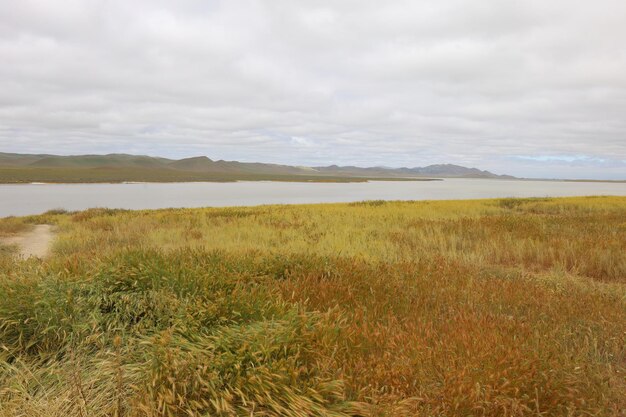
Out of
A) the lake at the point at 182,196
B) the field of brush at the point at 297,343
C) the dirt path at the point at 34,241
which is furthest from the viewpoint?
the lake at the point at 182,196

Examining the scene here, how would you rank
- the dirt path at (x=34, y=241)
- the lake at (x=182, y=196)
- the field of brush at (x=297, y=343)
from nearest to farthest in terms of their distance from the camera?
the field of brush at (x=297, y=343) < the dirt path at (x=34, y=241) < the lake at (x=182, y=196)

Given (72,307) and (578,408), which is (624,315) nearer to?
(578,408)

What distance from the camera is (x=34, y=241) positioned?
44.7 feet

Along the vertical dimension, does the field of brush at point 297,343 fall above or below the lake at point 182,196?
above

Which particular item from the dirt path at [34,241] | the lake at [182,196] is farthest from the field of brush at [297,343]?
the lake at [182,196]

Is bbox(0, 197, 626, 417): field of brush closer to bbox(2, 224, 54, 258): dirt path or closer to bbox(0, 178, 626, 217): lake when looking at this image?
bbox(2, 224, 54, 258): dirt path

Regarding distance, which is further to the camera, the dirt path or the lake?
the lake

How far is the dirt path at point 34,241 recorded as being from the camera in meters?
11.2

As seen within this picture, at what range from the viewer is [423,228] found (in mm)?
13195

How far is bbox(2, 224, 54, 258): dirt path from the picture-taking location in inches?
442

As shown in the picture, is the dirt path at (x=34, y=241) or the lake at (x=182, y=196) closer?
the dirt path at (x=34, y=241)

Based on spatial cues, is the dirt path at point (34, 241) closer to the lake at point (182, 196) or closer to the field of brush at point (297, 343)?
the field of brush at point (297, 343)

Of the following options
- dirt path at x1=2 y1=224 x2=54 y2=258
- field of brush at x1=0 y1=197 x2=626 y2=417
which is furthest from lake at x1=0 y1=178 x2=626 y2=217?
field of brush at x1=0 y1=197 x2=626 y2=417

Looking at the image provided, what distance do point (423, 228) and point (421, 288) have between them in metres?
8.41
